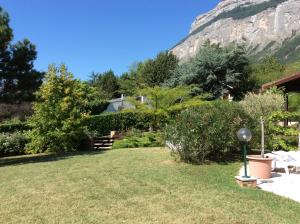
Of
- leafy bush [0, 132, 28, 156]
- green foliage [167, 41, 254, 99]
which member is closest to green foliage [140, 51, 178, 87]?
green foliage [167, 41, 254, 99]

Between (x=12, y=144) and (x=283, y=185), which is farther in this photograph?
(x=12, y=144)

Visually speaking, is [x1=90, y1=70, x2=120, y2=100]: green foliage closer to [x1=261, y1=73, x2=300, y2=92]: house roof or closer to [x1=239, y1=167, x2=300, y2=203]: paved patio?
[x1=261, y1=73, x2=300, y2=92]: house roof

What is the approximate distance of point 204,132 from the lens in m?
10.8

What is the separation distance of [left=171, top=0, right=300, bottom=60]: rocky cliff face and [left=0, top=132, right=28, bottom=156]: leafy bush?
89941 millimetres

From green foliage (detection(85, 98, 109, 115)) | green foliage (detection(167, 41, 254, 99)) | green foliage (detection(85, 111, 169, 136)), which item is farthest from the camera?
green foliage (detection(85, 98, 109, 115))

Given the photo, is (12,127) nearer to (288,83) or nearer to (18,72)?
(18,72)

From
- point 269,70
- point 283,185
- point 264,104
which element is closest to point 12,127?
point 264,104

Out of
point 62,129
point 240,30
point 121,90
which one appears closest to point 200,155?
point 62,129

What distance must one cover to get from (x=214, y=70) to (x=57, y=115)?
16138 mm

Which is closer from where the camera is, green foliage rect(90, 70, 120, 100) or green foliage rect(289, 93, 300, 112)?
green foliage rect(289, 93, 300, 112)

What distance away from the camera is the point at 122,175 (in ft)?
31.3

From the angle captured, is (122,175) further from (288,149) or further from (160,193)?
(288,149)

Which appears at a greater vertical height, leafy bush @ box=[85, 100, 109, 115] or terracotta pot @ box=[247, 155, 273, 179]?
leafy bush @ box=[85, 100, 109, 115]

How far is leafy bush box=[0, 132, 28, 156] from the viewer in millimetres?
21517
